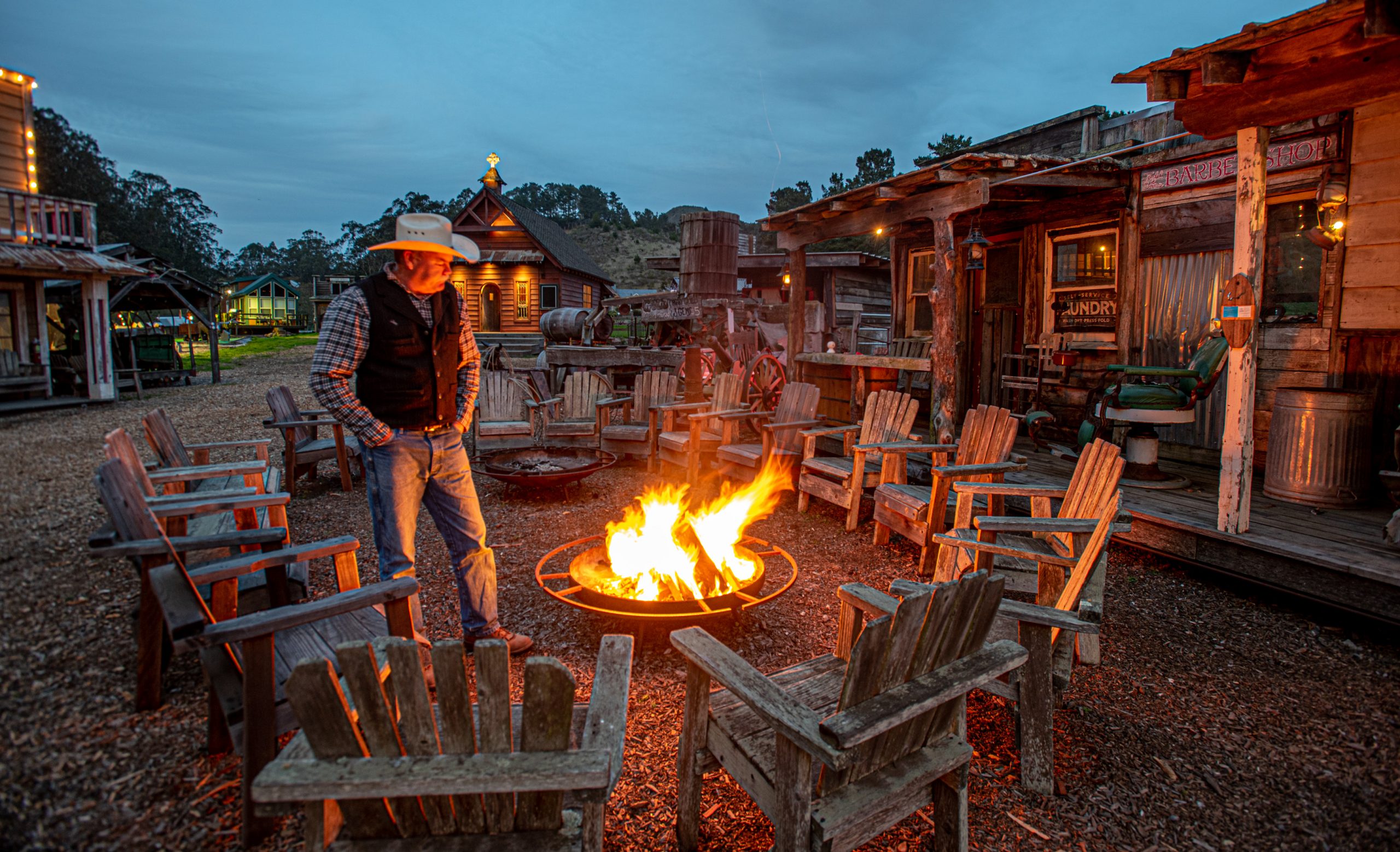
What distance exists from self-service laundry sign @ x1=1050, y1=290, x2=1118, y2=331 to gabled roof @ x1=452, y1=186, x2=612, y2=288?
20.5 m

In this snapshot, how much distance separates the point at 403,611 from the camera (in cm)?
238

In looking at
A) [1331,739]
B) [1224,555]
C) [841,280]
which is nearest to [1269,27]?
[1224,555]

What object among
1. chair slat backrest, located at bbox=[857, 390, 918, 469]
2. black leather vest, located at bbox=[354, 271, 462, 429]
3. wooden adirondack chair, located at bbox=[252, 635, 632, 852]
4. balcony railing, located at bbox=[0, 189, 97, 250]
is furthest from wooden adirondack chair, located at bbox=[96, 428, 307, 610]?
balcony railing, located at bbox=[0, 189, 97, 250]

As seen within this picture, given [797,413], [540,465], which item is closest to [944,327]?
[797,413]

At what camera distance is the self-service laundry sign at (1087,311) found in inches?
286

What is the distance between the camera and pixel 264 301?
50.1 m

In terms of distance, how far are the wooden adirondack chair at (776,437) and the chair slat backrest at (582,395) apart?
201 centimetres

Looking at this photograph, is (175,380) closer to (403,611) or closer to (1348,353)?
(403,611)

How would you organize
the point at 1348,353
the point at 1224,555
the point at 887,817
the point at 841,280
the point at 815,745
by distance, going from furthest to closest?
the point at 841,280
the point at 1348,353
the point at 1224,555
the point at 887,817
the point at 815,745

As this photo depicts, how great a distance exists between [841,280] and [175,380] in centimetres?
1717

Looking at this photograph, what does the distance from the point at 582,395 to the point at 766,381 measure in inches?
133

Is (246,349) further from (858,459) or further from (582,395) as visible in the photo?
(858,459)

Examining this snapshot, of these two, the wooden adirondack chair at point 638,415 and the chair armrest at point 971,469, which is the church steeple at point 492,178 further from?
the chair armrest at point 971,469

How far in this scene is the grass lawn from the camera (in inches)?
910
